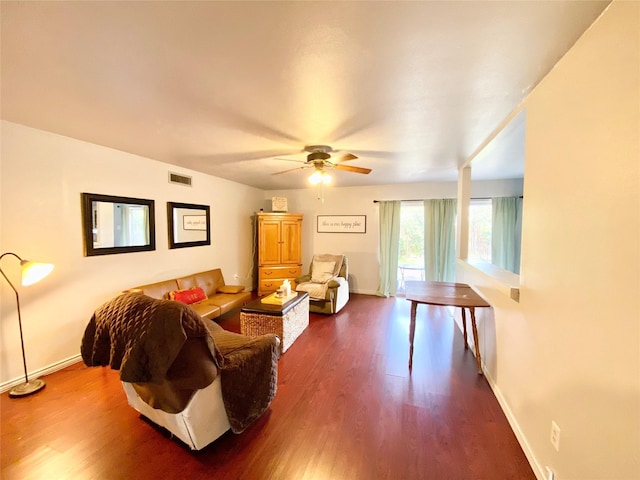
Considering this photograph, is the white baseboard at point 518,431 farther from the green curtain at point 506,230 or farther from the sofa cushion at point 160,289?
the sofa cushion at point 160,289

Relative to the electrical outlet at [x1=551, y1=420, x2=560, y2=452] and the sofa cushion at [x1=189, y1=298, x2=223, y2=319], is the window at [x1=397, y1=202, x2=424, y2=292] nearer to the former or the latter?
the sofa cushion at [x1=189, y1=298, x2=223, y2=319]

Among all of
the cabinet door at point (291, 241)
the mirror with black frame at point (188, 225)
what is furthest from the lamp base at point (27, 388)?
the cabinet door at point (291, 241)

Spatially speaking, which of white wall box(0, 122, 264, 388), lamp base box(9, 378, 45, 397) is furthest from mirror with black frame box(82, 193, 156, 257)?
lamp base box(9, 378, 45, 397)

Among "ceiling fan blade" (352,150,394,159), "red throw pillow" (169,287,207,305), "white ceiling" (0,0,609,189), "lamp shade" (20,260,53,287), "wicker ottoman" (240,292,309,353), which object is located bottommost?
"wicker ottoman" (240,292,309,353)

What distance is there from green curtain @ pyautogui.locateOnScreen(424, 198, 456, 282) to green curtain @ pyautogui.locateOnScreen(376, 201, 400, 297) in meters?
0.55

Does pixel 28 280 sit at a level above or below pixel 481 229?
below

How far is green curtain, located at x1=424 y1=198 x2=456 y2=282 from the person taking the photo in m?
4.62

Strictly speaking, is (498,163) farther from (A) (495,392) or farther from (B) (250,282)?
(B) (250,282)

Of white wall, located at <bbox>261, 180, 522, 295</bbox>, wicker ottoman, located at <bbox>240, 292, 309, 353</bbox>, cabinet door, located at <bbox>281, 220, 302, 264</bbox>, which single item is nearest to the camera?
wicker ottoman, located at <bbox>240, 292, 309, 353</bbox>

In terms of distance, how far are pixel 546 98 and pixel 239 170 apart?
3.57 meters

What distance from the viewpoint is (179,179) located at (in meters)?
3.67

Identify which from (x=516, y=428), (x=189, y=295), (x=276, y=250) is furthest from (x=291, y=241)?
(x=516, y=428)

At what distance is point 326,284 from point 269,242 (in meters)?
1.58

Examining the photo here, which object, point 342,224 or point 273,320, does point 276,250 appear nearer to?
point 342,224
